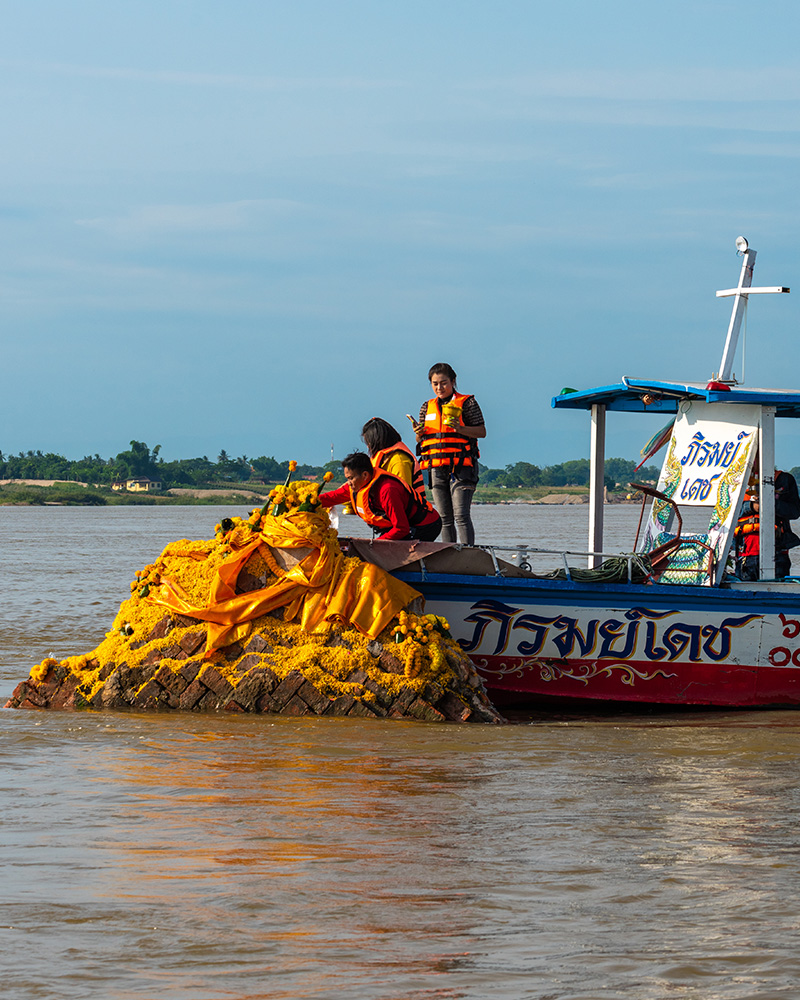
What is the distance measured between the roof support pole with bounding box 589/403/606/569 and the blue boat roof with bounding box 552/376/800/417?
126 mm

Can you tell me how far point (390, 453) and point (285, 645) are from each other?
1.73 meters

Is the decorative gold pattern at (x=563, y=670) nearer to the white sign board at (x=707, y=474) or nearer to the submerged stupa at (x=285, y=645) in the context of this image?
the submerged stupa at (x=285, y=645)

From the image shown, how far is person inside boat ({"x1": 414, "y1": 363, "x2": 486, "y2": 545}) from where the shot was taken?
980 cm

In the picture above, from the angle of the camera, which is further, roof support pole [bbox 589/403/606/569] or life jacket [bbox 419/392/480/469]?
roof support pole [bbox 589/403/606/569]

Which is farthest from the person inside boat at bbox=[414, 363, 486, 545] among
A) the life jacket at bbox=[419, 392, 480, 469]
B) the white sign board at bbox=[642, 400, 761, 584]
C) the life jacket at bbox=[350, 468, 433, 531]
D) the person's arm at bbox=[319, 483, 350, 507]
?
the white sign board at bbox=[642, 400, 761, 584]

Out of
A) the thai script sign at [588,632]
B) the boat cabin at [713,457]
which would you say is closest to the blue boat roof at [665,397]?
the boat cabin at [713,457]

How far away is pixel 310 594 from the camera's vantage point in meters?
8.59

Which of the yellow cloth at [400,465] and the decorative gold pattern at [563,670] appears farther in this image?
the yellow cloth at [400,465]

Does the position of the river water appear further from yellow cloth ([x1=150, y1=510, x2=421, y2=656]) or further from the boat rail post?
the boat rail post

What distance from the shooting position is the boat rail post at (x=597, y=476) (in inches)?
416

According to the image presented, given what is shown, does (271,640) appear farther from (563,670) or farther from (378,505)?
(563,670)

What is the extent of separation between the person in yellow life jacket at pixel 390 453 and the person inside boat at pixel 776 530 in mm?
2570

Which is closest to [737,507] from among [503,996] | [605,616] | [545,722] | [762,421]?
[762,421]

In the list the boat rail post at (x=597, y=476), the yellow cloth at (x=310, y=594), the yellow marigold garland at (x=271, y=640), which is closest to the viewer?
the yellow marigold garland at (x=271, y=640)
